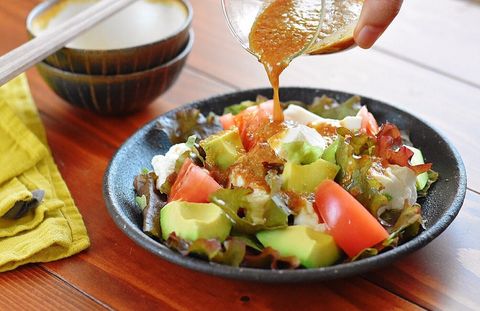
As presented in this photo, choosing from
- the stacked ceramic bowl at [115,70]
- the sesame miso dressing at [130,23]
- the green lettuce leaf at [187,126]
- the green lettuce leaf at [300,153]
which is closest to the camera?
the green lettuce leaf at [300,153]

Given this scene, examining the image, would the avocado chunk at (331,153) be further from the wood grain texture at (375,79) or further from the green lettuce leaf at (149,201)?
the wood grain texture at (375,79)

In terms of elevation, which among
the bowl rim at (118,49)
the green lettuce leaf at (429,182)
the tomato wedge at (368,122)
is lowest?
the green lettuce leaf at (429,182)

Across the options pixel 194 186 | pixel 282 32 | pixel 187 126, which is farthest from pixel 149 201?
pixel 282 32

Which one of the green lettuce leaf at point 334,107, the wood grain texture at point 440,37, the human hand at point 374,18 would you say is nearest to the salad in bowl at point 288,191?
the green lettuce leaf at point 334,107

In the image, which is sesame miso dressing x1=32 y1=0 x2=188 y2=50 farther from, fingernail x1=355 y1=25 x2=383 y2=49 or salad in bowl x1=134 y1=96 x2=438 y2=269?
fingernail x1=355 y1=25 x2=383 y2=49

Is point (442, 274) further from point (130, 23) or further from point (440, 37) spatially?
point (130, 23)

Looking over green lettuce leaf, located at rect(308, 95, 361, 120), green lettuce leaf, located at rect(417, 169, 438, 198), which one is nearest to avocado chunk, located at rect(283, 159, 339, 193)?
green lettuce leaf, located at rect(417, 169, 438, 198)
